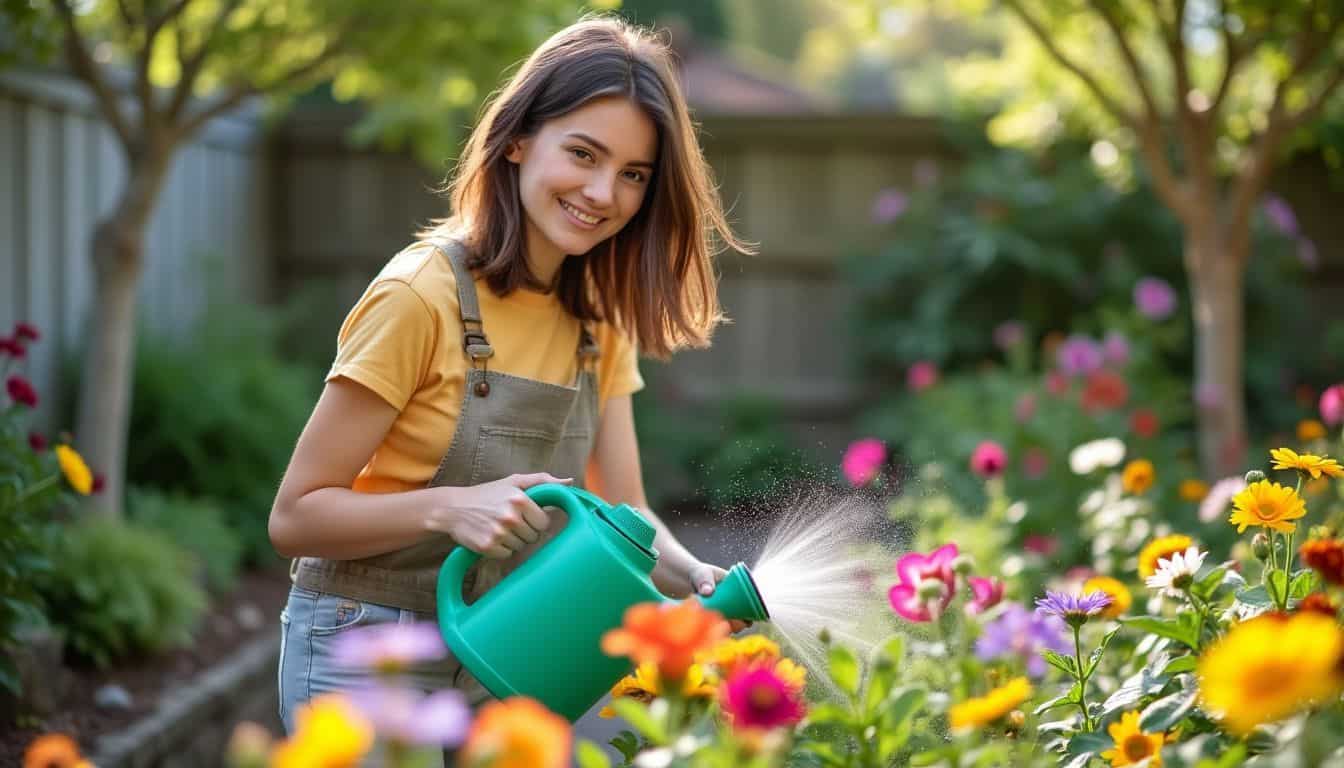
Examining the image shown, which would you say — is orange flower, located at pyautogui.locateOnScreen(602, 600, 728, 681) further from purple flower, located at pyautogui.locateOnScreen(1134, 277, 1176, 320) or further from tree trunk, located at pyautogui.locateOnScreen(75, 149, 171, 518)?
purple flower, located at pyautogui.locateOnScreen(1134, 277, 1176, 320)

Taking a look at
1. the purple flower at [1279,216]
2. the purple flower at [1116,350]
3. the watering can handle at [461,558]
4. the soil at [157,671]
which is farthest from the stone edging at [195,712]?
the purple flower at [1279,216]

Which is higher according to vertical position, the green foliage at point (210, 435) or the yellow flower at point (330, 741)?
the green foliage at point (210, 435)

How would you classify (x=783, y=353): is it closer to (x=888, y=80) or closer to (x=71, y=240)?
(x=71, y=240)

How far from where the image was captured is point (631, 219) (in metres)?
1.86

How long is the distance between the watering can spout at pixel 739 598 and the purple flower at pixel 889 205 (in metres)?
4.81

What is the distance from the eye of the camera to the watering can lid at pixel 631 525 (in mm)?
1448

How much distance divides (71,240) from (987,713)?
4138 millimetres

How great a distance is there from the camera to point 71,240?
4.45 metres

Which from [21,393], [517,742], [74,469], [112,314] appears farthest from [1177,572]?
[112,314]

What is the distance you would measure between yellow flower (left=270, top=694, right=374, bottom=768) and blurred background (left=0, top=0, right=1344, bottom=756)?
3.20ft

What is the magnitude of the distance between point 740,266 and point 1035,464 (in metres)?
2.43

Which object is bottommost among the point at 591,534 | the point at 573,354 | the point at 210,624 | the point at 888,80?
the point at 210,624

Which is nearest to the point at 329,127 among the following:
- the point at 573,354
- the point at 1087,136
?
the point at 1087,136

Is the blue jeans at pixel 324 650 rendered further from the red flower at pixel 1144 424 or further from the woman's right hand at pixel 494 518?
the red flower at pixel 1144 424
